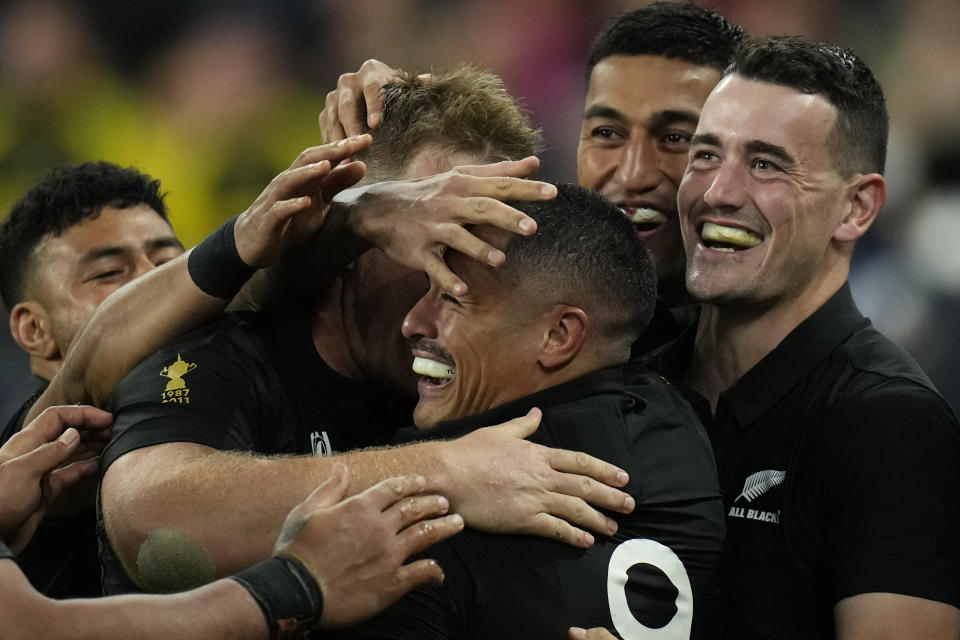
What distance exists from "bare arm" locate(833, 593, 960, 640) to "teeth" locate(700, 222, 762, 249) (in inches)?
38.6

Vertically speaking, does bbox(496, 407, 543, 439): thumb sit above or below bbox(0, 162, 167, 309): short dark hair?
below

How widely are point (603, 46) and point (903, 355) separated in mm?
1764

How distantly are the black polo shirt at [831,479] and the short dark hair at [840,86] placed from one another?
0.37 metres

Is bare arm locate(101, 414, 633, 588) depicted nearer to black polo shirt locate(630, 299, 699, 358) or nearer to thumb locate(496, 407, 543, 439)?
thumb locate(496, 407, 543, 439)

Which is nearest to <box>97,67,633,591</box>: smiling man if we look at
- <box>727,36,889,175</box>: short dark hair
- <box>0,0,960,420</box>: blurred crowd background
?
<box>727,36,889,175</box>: short dark hair

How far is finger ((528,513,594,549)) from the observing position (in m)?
2.26

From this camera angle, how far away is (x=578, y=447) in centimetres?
241

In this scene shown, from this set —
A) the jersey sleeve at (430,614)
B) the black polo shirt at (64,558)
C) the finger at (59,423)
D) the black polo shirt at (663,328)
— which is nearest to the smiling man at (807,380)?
the black polo shirt at (663,328)

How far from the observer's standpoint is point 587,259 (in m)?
2.51

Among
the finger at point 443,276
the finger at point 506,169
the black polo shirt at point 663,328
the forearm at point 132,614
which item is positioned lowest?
the forearm at point 132,614

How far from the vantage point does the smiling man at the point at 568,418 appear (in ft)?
7.41

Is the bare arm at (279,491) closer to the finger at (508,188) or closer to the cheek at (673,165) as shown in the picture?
the finger at (508,188)

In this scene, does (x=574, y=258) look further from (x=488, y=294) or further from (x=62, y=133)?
(x=62, y=133)

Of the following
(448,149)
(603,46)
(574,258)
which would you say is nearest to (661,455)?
(574,258)
